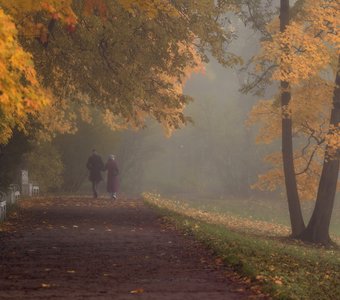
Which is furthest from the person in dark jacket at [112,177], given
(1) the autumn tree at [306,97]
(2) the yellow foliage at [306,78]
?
(1) the autumn tree at [306,97]

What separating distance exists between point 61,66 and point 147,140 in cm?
3048

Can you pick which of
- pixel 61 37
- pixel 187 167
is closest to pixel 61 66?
pixel 61 37

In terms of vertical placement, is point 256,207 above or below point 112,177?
below

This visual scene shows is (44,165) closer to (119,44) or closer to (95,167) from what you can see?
(95,167)

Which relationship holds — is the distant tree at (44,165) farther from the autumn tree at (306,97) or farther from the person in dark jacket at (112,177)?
the autumn tree at (306,97)

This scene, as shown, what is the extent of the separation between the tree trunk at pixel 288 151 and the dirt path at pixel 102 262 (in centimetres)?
514

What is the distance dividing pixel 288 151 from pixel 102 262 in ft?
38.1

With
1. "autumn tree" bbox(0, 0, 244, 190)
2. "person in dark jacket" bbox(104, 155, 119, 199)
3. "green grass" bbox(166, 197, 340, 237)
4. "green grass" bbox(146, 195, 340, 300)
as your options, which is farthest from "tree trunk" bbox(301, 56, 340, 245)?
"green grass" bbox(166, 197, 340, 237)

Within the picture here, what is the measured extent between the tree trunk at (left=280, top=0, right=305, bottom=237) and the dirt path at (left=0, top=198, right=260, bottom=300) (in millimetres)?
5142

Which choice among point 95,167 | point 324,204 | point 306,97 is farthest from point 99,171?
point 324,204

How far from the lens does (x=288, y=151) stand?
71.7ft

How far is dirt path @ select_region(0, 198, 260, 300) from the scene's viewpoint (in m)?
8.90

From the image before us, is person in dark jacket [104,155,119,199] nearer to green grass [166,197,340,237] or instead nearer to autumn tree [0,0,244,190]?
autumn tree [0,0,244,190]

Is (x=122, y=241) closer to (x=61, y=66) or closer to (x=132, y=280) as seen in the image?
(x=132, y=280)
